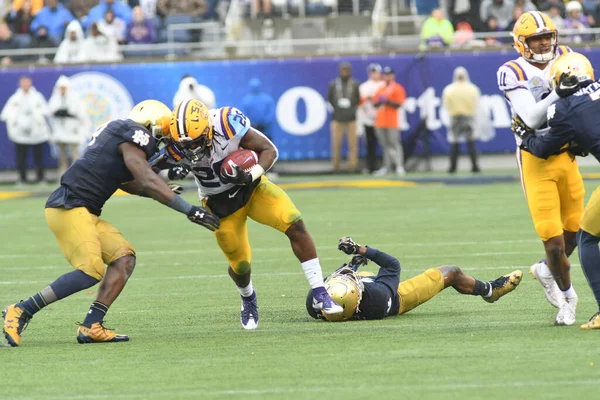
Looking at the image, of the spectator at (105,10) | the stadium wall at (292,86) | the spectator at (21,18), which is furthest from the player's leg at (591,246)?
the spectator at (21,18)

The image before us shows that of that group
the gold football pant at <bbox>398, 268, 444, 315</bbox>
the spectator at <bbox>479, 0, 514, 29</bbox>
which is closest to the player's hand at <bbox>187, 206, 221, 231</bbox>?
the gold football pant at <bbox>398, 268, 444, 315</bbox>

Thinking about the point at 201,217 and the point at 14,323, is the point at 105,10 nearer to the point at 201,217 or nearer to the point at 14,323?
the point at 14,323

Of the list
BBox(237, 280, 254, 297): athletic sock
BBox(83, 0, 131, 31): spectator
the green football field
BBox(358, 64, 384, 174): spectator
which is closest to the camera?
the green football field

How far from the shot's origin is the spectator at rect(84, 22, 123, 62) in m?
21.1

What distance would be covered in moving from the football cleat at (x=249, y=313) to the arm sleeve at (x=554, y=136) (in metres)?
2.18

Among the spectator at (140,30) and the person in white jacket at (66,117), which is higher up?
the spectator at (140,30)

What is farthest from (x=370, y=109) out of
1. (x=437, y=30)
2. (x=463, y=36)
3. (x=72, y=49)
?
(x=72, y=49)

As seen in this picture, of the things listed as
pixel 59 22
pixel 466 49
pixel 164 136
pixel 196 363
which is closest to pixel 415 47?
pixel 466 49

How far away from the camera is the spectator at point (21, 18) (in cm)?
2309

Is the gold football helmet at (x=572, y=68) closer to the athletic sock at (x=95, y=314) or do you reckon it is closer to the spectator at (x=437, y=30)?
the athletic sock at (x=95, y=314)

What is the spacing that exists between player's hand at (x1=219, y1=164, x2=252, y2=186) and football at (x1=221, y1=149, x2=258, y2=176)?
0.06 feet

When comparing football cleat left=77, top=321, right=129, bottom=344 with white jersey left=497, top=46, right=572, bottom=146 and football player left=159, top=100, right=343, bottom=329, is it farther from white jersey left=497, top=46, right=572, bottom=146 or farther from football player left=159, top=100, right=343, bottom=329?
white jersey left=497, top=46, right=572, bottom=146

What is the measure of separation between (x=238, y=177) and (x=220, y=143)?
36 cm

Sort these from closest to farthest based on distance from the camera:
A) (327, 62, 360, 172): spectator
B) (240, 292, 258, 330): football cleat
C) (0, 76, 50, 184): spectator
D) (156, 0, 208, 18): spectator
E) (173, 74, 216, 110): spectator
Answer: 1. (240, 292, 258, 330): football cleat
2. (173, 74, 216, 110): spectator
3. (327, 62, 360, 172): spectator
4. (0, 76, 50, 184): spectator
5. (156, 0, 208, 18): spectator
